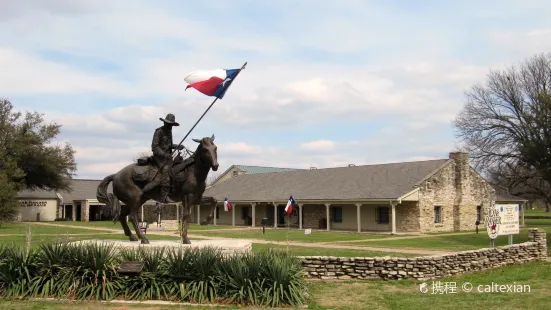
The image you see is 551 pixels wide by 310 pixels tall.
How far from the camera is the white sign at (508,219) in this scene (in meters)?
18.1

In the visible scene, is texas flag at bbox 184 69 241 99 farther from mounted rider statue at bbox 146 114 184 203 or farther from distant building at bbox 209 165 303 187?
distant building at bbox 209 165 303 187

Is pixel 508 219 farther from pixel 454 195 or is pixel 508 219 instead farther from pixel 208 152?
pixel 454 195

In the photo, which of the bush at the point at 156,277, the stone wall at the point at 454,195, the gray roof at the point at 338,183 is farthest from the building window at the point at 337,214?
the bush at the point at 156,277

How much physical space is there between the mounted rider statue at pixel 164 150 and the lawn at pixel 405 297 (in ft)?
12.3

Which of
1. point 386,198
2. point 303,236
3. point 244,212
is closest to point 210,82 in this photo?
point 303,236

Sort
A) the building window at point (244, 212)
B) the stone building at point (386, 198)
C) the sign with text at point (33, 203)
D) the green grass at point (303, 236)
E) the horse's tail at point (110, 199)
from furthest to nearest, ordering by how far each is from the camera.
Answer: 1. the sign with text at point (33, 203)
2. the building window at point (244, 212)
3. the stone building at point (386, 198)
4. the green grass at point (303, 236)
5. the horse's tail at point (110, 199)

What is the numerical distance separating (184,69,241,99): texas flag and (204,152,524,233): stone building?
22337mm

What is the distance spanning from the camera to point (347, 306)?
32.4ft

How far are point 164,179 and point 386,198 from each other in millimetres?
23236

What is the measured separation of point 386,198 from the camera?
33969 mm

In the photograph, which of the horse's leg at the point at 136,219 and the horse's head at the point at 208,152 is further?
the horse's leg at the point at 136,219

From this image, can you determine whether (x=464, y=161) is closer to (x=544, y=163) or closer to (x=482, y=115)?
(x=482, y=115)

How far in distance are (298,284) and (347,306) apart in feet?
3.20

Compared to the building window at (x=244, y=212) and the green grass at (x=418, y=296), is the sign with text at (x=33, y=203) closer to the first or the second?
the building window at (x=244, y=212)
